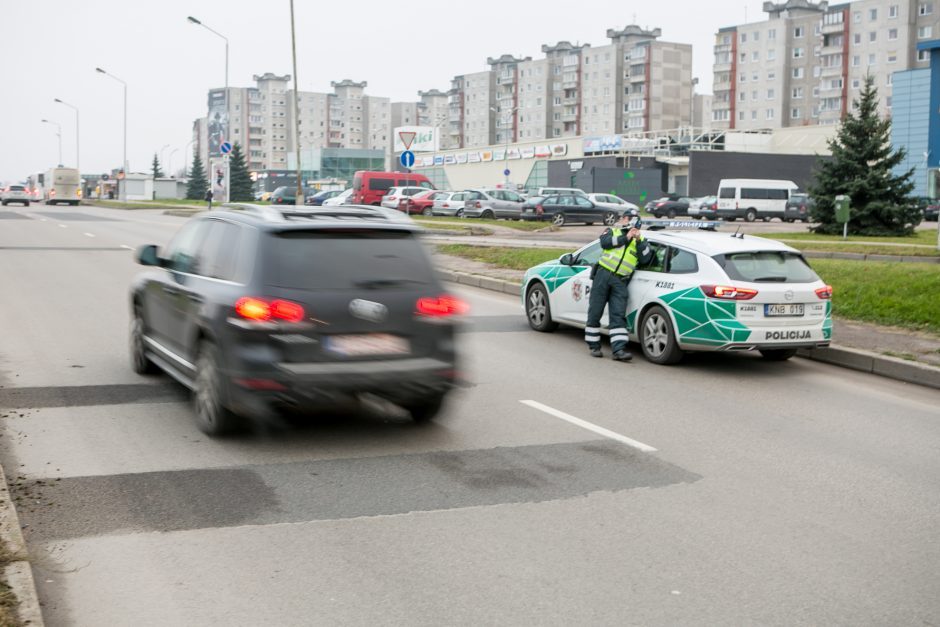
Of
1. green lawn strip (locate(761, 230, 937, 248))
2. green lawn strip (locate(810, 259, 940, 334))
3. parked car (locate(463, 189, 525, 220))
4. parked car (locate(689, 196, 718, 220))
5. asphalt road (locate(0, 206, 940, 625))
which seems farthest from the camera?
parked car (locate(689, 196, 718, 220))

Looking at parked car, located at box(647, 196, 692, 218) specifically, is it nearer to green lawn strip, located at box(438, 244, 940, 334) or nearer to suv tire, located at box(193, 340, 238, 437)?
green lawn strip, located at box(438, 244, 940, 334)

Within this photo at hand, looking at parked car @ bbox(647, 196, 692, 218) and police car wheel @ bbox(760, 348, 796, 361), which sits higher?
parked car @ bbox(647, 196, 692, 218)

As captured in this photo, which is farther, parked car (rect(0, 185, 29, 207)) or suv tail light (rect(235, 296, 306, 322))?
parked car (rect(0, 185, 29, 207))

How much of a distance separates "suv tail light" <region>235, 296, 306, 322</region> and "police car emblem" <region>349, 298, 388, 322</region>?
1.11ft

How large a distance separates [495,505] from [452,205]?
44.9 m

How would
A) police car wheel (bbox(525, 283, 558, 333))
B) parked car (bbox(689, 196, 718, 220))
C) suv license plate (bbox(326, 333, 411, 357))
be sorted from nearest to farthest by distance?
suv license plate (bbox(326, 333, 411, 357))
police car wheel (bbox(525, 283, 558, 333))
parked car (bbox(689, 196, 718, 220))

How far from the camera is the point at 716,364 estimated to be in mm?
11406

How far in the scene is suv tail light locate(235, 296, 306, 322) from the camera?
6793mm

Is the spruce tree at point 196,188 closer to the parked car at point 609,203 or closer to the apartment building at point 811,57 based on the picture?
the apartment building at point 811,57

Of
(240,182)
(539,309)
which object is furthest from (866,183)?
(240,182)

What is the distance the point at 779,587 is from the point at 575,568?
0.89 metres

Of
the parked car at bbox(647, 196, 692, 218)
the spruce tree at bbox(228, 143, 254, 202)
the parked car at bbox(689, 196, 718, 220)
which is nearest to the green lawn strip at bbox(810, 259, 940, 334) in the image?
the parked car at bbox(689, 196, 718, 220)

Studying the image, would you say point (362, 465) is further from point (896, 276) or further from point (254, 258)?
point (896, 276)

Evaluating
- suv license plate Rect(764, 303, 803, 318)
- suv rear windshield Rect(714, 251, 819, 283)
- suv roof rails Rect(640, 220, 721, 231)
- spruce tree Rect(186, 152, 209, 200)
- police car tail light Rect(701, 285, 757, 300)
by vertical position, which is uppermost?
spruce tree Rect(186, 152, 209, 200)
